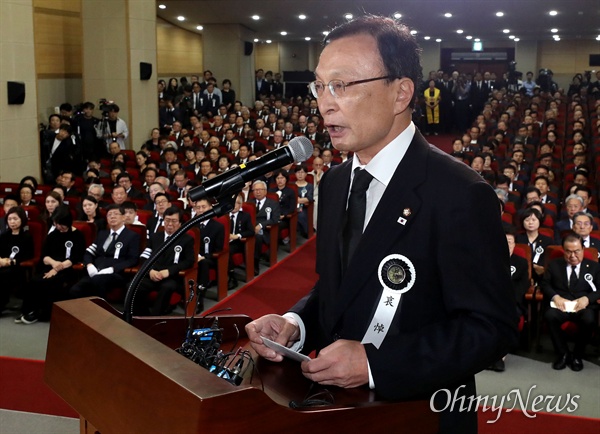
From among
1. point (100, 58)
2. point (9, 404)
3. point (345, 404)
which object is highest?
point (100, 58)

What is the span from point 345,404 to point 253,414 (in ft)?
0.74

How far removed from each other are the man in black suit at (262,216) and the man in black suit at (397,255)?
6.59 meters

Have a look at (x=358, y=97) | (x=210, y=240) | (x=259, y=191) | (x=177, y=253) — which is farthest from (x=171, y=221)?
(x=358, y=97)

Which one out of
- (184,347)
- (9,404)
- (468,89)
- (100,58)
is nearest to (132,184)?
(100,58)

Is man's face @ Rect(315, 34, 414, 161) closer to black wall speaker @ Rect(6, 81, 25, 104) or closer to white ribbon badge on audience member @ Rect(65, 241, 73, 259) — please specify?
white ribbon badge on audience member @ Rect(65, 241, 73, 259)

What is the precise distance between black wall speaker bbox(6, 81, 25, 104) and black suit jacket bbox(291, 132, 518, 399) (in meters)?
9.39

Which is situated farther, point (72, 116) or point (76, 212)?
point (72, 116)

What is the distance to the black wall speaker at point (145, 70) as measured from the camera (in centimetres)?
1353

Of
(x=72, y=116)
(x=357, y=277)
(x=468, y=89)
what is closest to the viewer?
(x=357, y=277)

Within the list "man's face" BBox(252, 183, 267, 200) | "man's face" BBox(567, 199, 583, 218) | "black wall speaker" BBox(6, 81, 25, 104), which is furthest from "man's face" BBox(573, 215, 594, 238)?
"black wall speaker" BBox(6, 81, 25, 104)

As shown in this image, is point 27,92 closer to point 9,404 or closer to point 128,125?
point 128,125

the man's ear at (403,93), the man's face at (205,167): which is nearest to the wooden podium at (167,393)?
the man's ear at (403,93)

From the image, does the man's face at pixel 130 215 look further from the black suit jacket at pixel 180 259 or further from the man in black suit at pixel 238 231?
the man in black suit at pixel 238 231

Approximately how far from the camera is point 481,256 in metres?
1.41
